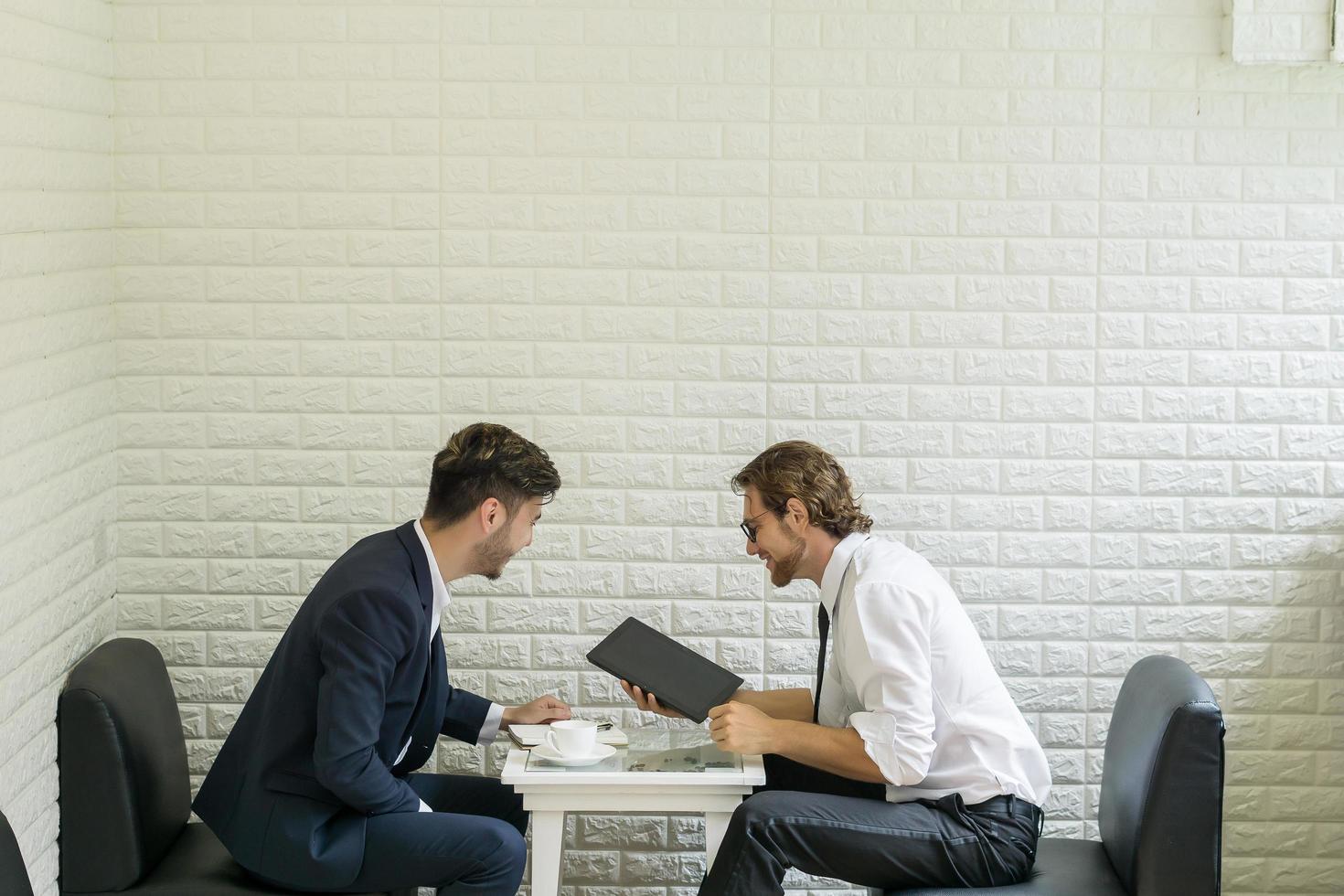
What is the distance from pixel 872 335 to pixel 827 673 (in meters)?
1.00

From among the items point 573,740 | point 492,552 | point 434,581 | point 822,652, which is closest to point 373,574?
point 434,581

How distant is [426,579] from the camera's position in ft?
9.36

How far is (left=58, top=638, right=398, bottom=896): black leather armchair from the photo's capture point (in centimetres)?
291

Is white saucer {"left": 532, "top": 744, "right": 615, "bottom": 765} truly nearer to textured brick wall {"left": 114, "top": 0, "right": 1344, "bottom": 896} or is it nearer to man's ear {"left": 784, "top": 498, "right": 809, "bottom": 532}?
man's ear {"left": 784, "top": 498, "right": 809, "bottom": 532}

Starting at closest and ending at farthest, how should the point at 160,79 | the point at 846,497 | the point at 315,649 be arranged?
the point at 315,649, the point at 846,497, the point at 160,79

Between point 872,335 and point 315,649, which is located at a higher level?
point 872,335

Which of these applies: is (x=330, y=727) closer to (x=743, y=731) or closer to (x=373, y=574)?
(x=373, y=574)

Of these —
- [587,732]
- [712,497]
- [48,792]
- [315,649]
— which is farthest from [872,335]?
[48,792]

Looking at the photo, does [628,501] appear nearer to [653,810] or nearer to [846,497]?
[846,497]

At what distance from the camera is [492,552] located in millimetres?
2930

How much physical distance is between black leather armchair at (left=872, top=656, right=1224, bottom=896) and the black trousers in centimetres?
6

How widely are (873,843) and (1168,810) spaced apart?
62cm

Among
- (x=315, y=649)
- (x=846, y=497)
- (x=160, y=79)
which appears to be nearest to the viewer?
(x=315, y=649)

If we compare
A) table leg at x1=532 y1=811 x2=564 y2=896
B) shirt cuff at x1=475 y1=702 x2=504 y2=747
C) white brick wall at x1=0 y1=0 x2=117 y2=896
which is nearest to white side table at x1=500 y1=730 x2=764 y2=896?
table leg at x1=532 y1=811 x2=564 y2=896
